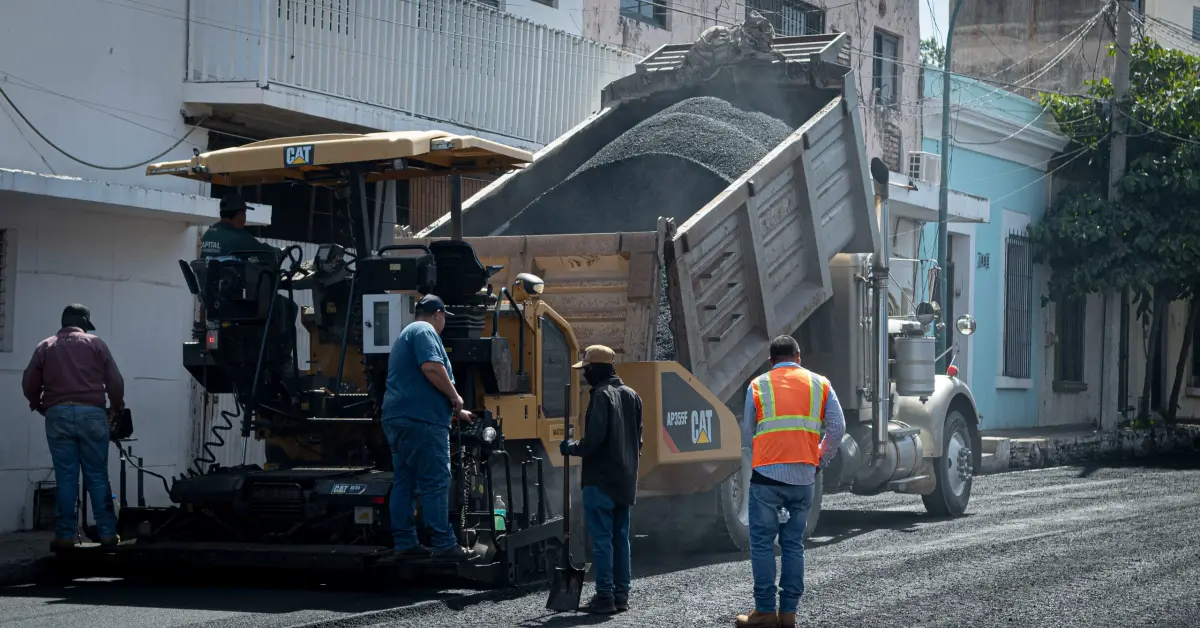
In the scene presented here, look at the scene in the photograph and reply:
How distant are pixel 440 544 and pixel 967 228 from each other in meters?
18.7

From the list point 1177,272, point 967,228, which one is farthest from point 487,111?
point 1177,272

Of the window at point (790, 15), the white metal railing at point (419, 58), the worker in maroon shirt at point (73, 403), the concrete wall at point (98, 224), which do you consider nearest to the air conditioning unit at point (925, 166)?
the window at point (790, 15)

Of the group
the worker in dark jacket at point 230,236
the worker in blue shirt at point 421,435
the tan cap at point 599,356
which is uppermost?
the worker in dark jacket at point 230,236

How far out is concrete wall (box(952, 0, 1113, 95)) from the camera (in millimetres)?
30578

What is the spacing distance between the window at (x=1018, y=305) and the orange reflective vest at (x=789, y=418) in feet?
64.1

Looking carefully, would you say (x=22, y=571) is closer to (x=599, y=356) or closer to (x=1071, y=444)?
(x=599, y=356)

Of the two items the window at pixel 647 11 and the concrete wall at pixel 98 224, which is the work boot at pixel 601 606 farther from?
the window at pixel 647 11

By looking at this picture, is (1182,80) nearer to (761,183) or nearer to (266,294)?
(761,183)

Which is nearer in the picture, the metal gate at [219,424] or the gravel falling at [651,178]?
the gravel falling at [651,178]

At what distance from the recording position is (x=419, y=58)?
1562cm

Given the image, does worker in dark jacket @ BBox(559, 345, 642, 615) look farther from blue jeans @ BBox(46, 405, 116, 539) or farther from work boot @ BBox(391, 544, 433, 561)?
blue jeans @ BBox(46, 405, 116, 539)

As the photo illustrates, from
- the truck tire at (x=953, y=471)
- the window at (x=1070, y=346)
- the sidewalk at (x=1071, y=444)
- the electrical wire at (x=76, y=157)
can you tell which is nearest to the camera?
the electrical wire at (x=76, y=157)

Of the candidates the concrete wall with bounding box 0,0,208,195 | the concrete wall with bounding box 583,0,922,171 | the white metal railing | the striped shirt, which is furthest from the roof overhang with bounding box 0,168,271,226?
the concrete wall with bounding box 583,0,922,171

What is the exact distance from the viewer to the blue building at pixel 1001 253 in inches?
997
